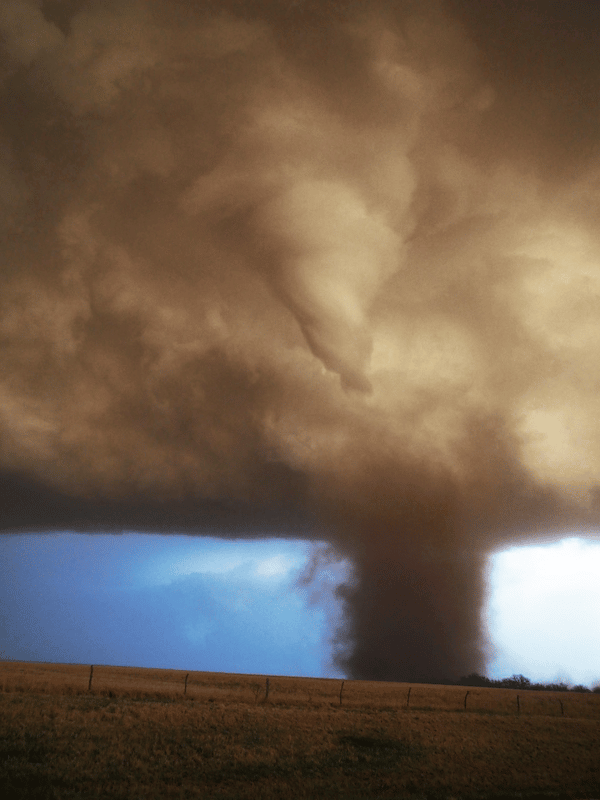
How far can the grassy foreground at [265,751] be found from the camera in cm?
2784

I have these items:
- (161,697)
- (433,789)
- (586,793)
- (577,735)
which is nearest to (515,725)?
(577,735)

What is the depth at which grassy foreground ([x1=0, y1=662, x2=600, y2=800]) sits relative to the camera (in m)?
27.8

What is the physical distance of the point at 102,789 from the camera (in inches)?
1007

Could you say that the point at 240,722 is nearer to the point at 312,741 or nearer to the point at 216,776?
the point at 312,741

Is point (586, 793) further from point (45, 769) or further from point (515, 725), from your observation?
point (45, 769)

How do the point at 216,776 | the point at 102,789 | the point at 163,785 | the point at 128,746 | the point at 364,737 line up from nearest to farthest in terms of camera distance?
the point at 102,789, the point at 163,785, the point at 216,776, the point at 128,746, the point at 364,737

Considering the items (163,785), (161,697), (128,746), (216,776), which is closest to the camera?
(163,785)

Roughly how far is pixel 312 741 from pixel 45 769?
18.6 meters

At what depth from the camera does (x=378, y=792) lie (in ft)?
94.7

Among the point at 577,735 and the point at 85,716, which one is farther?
the point at 577,735

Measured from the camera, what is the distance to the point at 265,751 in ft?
116

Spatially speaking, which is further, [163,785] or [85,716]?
[85,716]

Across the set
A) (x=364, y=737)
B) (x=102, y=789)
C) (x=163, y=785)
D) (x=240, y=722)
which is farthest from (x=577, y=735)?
(x=102, y=789)

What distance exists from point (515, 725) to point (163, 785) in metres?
40.8
